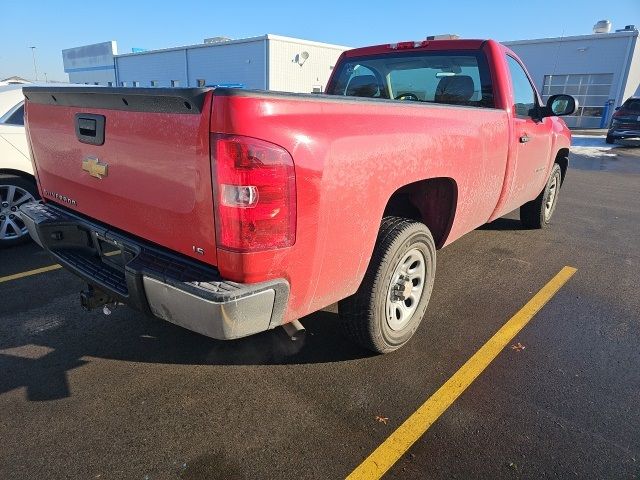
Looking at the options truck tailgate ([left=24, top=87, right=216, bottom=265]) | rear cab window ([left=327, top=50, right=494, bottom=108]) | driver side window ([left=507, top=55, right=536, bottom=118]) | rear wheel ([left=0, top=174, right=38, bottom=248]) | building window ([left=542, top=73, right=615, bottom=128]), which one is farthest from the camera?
building window ([left=542, top=73, right=615, bottom=128])

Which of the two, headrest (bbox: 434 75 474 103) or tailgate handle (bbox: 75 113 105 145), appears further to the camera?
→ headrest (bbox: 434 75 474 103)

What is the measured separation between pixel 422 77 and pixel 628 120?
60.5ft

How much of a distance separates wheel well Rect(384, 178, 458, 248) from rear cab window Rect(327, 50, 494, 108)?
1.11 metres

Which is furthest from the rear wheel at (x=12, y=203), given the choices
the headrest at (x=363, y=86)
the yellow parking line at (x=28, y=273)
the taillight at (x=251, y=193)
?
the taillight at (x=251, y=193)

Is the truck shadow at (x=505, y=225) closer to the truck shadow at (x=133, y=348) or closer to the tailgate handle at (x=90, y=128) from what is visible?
the truck shadow at (x=133, y=348)

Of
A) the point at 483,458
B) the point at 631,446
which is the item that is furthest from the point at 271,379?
the point at 631,446

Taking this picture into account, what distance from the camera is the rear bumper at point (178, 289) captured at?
1.88 meters

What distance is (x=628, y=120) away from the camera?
720 inches

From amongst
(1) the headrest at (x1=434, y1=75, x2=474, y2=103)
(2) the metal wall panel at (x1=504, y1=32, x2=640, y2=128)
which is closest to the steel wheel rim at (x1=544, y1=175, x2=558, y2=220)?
(1) the headrest at (x1=434, y1=75, x2=474, y2=103)

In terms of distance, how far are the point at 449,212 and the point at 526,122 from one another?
1550 millimetres

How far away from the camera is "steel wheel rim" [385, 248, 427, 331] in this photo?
2854 mm

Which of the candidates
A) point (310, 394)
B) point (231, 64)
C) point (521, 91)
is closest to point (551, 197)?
point (521, 91)

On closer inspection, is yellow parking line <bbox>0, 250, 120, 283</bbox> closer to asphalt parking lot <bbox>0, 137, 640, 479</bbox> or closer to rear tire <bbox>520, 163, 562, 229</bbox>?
asphalt parking lot <bbox>0, 137, 640, 479</bbox>

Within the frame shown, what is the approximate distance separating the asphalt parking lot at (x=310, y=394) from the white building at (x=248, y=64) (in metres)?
25.4
